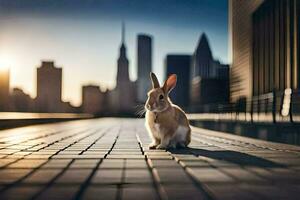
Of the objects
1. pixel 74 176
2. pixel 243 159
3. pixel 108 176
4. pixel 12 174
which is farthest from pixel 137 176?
pixel 243 159

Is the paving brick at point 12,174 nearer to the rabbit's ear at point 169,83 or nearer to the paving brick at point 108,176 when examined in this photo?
the paving brick at point 108,176

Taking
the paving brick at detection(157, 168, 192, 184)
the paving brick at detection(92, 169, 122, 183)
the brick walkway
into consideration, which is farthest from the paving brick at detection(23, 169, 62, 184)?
the paving brick at detection(157, 168, 192, 184)

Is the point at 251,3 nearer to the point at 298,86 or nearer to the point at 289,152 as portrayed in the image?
the point at 298,86

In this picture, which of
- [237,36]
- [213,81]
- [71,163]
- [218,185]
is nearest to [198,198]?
[218,185]

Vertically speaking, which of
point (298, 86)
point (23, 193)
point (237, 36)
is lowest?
point (23, 193)

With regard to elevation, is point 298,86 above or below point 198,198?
above
